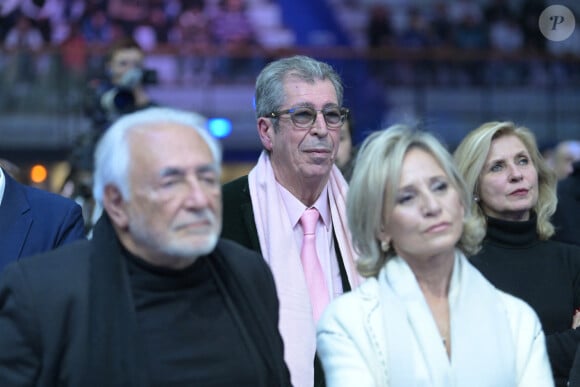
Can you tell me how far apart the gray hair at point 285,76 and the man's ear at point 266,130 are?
0.03 metres

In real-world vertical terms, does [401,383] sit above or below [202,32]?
below

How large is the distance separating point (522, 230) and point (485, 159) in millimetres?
343

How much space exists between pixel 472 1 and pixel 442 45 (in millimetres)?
1682

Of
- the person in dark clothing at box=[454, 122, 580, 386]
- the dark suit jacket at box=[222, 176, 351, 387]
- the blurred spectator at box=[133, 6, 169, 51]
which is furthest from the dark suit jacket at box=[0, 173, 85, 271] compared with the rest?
the blurred spectator at box=[133, 6, 169, 51]

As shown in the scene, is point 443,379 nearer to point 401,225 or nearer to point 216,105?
point 401,225

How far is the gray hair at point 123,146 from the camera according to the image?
338 cm

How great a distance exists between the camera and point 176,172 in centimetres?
332

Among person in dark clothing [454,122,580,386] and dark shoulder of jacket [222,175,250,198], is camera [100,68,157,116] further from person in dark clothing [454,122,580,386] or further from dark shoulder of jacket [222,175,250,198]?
person in dark clothing [454,122,580,386]

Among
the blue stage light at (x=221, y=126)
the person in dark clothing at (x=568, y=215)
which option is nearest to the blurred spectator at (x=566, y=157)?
the person in dark clothing at (x=568, y=215)

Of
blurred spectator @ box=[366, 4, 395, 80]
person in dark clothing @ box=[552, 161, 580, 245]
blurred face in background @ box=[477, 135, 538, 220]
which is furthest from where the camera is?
blurred spectator @ box=[366, 4, 395, 80]

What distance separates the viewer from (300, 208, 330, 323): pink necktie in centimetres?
451

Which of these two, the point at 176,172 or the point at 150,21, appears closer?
the point at 176,172

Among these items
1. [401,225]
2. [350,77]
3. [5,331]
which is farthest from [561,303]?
[350,77]

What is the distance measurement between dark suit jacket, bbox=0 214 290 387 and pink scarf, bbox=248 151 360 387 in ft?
2.79
